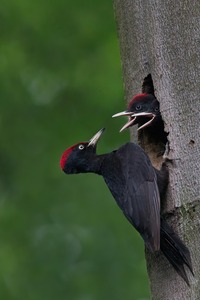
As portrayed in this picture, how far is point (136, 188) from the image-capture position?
17.0 ft

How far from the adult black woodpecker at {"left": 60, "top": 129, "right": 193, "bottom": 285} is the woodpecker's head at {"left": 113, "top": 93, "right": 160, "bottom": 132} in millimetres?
194

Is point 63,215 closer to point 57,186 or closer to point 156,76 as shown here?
point 57,186

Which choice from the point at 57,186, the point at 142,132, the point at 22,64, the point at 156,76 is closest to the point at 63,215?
the point at 57,186

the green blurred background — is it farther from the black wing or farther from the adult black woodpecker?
the black wing

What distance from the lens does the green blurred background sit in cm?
793

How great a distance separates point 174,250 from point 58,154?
11.2ft

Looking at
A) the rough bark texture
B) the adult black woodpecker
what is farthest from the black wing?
the rough bark texture

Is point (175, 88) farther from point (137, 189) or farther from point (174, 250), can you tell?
point (174, 250)

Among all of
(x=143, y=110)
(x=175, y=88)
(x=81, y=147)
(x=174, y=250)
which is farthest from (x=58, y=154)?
(x=174, y=250)

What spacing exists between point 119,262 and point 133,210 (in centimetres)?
312

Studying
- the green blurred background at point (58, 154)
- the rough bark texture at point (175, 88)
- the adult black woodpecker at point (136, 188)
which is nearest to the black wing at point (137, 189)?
the adult black woodpecker at point (136, 188)

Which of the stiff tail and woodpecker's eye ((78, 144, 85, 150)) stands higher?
woodpecker's eye ((78, 144, 85, 150))

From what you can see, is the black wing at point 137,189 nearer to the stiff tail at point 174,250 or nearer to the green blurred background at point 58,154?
the stiff tail at point 174,250

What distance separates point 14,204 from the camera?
26.5ft
